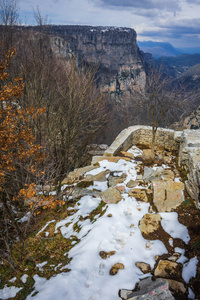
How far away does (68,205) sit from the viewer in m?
5.64

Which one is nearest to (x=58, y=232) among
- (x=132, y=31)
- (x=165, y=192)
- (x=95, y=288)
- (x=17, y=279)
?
(x=17, y=279)

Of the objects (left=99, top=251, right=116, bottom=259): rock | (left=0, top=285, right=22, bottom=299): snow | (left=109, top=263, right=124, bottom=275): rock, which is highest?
(left=99, top=251, right=116, bottom=259): rock

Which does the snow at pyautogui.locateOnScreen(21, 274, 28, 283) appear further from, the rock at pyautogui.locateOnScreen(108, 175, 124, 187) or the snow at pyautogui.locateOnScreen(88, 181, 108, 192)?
the rock at pyautogui.locateOnScreen(108, 175, 124, 187)

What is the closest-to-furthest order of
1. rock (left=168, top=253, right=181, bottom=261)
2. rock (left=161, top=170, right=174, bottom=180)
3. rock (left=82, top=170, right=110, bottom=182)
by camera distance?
rock (left=168, top=253, right=181, bottom=261) → rock (left=161, top=170, right=174, bottom=180) → rock (left=82, top=170, right=110, bottom=182)

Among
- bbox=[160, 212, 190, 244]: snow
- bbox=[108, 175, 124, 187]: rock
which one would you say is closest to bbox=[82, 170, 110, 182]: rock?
bbox=[108, 175, 124, 187]: rock

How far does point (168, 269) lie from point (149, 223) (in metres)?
1.07

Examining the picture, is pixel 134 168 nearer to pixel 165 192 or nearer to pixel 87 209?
pixel 165 192

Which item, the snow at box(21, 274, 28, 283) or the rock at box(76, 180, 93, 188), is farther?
the rock at box(76, 180, 93, 188)

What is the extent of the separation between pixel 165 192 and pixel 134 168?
196cm

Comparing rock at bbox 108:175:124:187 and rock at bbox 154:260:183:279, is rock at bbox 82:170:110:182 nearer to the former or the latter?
rock at bbox 108:175:124:187

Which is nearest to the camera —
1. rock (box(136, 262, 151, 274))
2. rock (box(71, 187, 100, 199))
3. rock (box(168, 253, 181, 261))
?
rock (box(136, 262, 151, 274))

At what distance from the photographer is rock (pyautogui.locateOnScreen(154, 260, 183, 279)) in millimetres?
2938

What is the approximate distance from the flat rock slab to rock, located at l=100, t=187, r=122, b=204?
932mm

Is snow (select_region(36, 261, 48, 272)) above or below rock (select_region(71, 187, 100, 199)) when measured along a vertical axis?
below
